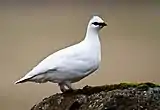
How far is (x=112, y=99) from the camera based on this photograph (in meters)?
0.95

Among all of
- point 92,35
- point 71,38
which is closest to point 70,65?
point 92,35

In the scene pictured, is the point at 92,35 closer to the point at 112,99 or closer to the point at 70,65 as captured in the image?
the point at 70,65

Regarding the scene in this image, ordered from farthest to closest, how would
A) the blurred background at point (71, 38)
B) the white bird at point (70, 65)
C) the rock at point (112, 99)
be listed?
the blurred background at point (71, 38)
the white bird at point (70, 65)
the rock at point (112, 99)

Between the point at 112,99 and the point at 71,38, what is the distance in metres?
0.83

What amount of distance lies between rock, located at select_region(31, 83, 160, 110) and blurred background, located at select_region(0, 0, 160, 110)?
2.20ft

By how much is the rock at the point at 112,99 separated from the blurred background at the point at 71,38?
0.67 m

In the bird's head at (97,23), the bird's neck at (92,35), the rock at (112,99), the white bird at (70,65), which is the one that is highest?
the bird's head at (97,23)

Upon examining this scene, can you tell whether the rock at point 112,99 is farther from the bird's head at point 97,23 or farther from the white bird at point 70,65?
the bird's head at point 97,23

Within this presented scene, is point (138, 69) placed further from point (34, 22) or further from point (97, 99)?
point (97, 99)

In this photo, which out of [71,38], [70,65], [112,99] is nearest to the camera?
[112,99]

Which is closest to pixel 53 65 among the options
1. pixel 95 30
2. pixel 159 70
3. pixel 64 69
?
pixel 64 69

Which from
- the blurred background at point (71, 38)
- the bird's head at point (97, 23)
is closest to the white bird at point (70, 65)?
the bird's head at point (97, 23)

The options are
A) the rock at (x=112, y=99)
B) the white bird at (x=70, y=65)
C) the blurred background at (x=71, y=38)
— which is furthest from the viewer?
the blurred background at (x=71, y=38)

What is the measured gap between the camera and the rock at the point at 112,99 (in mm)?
937
